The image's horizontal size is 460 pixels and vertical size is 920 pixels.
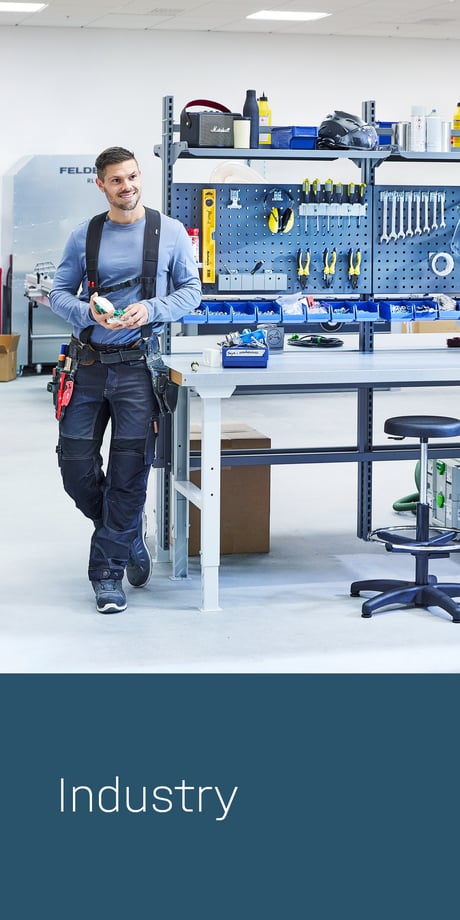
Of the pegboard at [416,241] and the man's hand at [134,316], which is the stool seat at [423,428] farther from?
the pegboard at [416,241]

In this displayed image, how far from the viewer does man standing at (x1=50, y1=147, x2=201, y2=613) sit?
12.4 feet

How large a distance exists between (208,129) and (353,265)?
2.70 ft

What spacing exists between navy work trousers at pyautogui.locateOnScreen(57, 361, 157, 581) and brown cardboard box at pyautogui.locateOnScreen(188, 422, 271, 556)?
2.42 feet

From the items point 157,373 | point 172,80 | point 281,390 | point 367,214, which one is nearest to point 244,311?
point 281,390

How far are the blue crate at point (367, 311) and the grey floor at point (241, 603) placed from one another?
0.93m

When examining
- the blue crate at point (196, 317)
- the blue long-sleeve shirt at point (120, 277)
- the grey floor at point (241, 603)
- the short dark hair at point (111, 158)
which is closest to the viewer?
the grey floor at point (241, 603)

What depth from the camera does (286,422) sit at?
8469mm

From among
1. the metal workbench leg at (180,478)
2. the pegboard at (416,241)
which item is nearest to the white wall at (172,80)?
the pegboard at (416,241)

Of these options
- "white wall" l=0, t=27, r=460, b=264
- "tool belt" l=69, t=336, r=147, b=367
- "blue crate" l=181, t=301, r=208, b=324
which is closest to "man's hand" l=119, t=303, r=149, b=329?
"tool belt" l=69, t=336, r=147, b=367

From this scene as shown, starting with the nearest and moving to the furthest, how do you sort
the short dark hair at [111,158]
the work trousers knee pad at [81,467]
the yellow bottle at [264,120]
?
1. the short dark hair at [111,158]
2. the work trousers knee pad at [81,467]
3. the yellow bottle at [264,120]

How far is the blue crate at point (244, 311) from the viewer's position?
446 centimetres

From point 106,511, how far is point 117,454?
0.66 feet

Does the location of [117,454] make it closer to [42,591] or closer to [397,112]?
[42,591]

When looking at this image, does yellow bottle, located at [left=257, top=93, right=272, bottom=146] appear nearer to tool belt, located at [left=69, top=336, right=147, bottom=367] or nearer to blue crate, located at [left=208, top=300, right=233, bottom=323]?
blue crate, located at [left=208, top=300, right=233, bottom=323]
